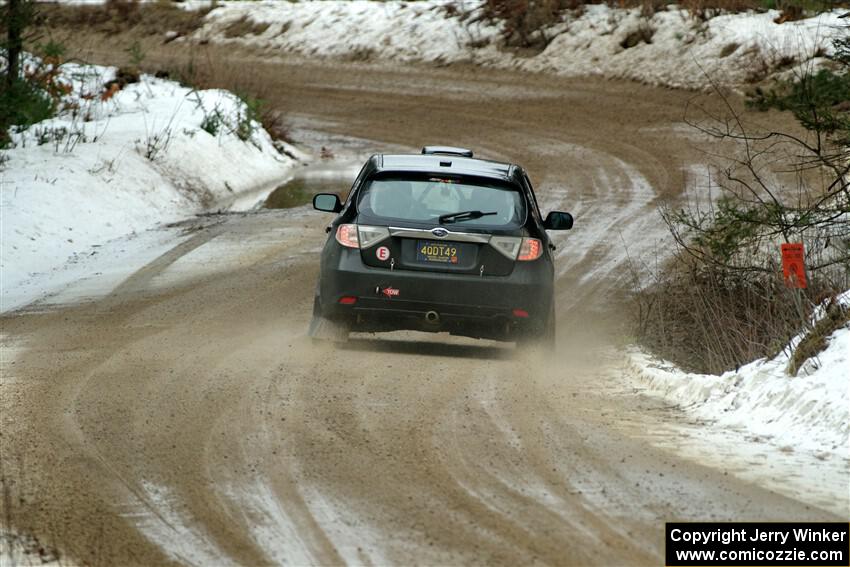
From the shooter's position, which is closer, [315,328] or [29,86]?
[315,328]

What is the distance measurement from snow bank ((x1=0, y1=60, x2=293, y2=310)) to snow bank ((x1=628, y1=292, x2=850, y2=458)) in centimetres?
811

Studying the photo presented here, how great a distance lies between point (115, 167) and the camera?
22.9m

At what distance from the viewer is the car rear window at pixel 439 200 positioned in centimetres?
1215

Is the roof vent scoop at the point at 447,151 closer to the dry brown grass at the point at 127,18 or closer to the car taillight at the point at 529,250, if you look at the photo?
the car taillight at the point at 529,250

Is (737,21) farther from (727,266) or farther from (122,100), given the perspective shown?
(727,266)

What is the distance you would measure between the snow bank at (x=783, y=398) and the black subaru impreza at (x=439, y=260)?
67.5 inches

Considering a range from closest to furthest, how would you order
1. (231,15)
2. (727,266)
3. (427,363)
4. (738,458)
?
(738,458) → (427,363) → (727,266) → (231,15)

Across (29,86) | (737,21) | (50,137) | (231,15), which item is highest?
(29,86)

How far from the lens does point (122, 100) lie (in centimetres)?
2769

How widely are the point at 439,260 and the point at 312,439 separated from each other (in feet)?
11.5

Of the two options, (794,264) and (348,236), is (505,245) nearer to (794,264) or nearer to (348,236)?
(348,236)

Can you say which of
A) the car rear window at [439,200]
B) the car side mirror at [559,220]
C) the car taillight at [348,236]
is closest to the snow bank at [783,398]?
the car rear window at [439,200]

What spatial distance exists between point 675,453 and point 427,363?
11.6 ft

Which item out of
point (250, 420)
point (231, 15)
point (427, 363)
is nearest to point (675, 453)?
point (250, 420)
